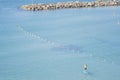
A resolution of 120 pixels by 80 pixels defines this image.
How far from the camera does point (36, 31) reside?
3994cm

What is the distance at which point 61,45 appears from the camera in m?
33.7

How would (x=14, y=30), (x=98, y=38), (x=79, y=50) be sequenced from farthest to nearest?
(x=14, y=30)
(x=98, y=38)
(x=79, y=50)

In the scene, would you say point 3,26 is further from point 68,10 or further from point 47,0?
point 47,0

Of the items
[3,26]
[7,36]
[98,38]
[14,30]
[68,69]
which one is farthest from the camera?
[3,26]

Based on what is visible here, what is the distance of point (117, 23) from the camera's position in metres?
→ 41.8

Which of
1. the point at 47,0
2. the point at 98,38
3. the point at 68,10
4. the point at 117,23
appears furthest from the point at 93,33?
the point at 47,0

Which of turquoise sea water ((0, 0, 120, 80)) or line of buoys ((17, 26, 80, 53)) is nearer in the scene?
turquoise sea water ((0, 0, 120, 80))

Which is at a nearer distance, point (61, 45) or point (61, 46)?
point (61, 46)

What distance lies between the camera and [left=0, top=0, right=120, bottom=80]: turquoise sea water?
2706cm

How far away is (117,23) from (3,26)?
12.8 meters

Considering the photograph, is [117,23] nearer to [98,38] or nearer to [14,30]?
[98,38]

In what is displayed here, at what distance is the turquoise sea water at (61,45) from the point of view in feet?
88.8

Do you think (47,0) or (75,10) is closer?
(75,10)

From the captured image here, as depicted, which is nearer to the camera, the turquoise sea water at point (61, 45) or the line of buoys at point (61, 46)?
the turquoise sea water at point (61, 45)
